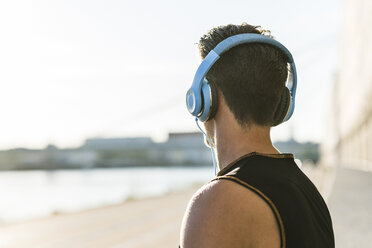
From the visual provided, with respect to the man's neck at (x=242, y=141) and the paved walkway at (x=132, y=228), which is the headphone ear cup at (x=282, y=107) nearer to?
the man's neck at (x=242, y=141)

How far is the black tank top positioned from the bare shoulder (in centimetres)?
2

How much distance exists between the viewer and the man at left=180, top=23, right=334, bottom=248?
1.17 metres

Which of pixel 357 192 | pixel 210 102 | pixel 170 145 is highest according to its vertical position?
pixel 210 102

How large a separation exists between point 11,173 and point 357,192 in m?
98.2

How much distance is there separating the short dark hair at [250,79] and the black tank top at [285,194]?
118mm

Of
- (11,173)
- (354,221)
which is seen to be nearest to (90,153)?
(11,173)

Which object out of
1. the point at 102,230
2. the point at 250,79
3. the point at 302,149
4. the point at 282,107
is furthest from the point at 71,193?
the point at 302,149

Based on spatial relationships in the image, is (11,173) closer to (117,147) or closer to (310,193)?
(117,147)

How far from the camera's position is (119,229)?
1028cm

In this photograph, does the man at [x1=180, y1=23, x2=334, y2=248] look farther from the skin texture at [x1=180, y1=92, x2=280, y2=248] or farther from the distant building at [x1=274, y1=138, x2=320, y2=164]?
the distant building at [x1=274, y1=138, x2=320, y2=164]

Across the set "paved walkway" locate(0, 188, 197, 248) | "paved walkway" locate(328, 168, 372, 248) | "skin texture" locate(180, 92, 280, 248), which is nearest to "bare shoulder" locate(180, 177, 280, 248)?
"skin texture" locate(180, 92, 280, 248)

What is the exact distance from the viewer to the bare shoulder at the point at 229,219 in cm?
116

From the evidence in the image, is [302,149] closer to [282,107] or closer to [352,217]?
[352,217]

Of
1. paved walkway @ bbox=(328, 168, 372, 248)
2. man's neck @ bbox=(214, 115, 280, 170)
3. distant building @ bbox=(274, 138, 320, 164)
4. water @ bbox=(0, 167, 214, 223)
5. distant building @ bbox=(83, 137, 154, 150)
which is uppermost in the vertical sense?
man's neck @ bbox=(214, 115, 280, 170)
